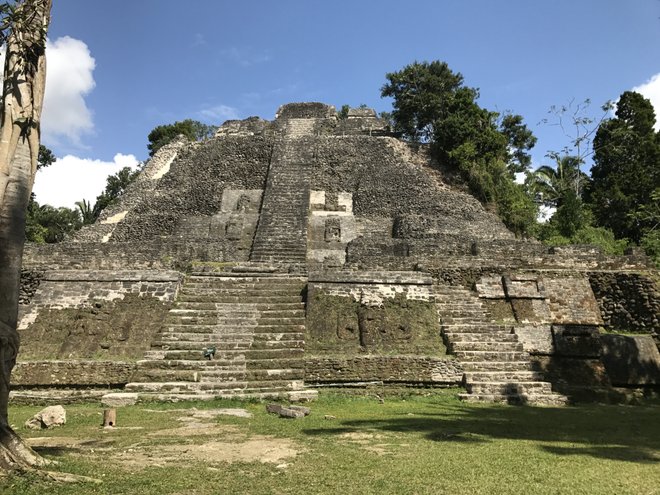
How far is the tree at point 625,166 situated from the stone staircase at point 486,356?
19.2m

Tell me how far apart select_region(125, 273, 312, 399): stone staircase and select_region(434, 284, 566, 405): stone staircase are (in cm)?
311

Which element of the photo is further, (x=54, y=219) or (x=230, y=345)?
(x=54, y=219)

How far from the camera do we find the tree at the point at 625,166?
2622cm

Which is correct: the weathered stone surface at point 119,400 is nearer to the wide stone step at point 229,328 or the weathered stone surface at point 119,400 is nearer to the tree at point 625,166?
the wide stone step at point 229,328

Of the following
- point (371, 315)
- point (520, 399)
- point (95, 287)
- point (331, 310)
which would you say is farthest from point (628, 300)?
point (95, 287)

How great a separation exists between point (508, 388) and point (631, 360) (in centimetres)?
334

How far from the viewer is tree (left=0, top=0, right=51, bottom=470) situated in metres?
3.96

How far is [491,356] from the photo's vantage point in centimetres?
955

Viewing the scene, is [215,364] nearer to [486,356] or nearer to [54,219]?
[486,356]

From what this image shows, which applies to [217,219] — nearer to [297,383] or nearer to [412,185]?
[412,185]

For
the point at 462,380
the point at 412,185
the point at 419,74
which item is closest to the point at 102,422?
the point at 462,380

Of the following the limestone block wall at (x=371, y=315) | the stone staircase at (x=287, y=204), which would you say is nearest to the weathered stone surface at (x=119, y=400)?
the limestone block wall at (x=371, y=315)

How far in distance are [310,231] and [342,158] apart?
6.05 m

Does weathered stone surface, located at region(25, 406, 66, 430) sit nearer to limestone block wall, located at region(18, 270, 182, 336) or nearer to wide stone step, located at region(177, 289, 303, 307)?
limestone block wall, located at region(18, 270, 182, 336)
